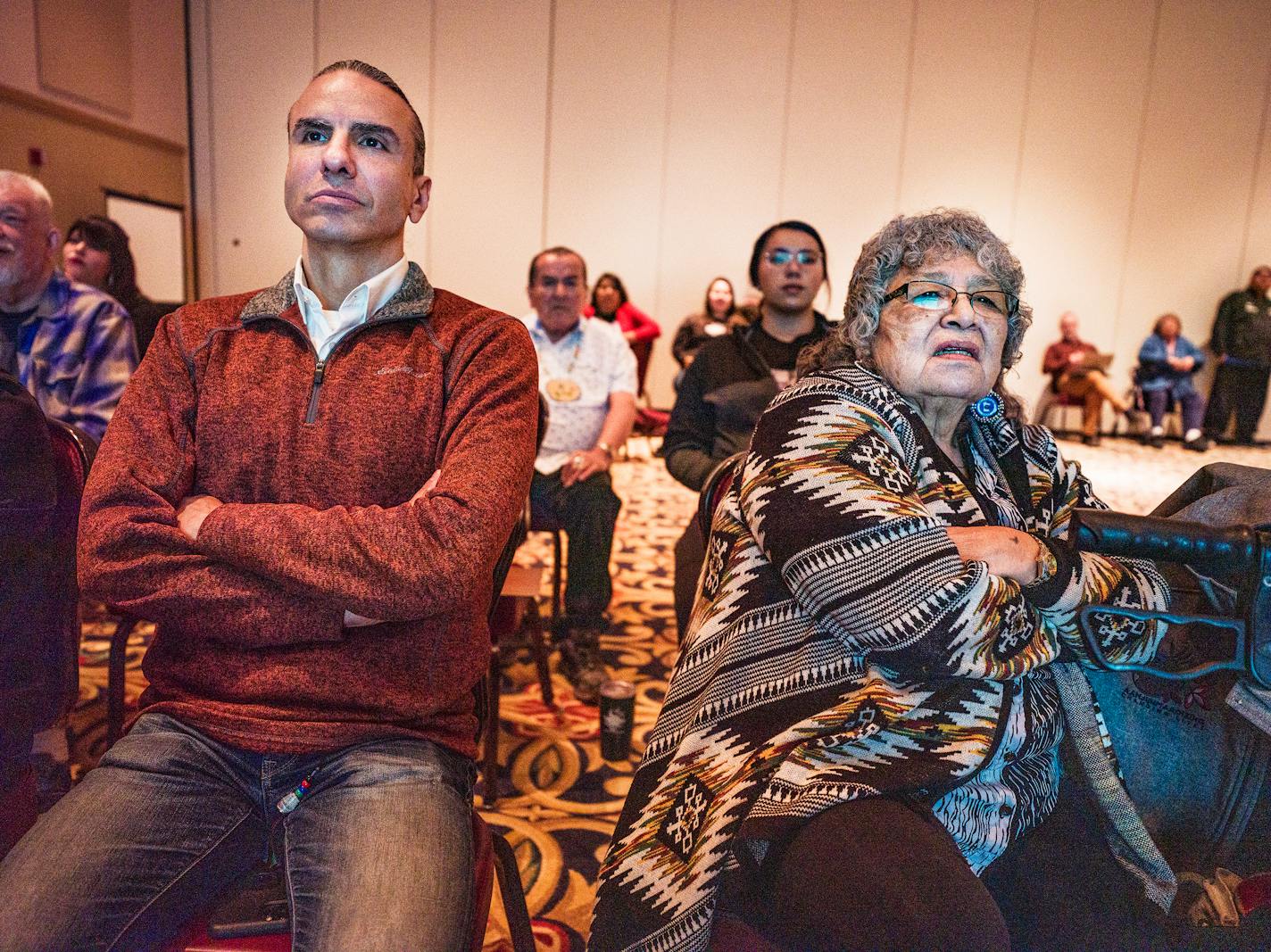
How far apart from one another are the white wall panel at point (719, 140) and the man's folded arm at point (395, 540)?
790 cm

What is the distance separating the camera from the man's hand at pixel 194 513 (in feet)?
3.68

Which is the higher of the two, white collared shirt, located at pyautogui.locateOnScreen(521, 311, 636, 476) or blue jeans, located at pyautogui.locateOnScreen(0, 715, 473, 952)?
white collared shirt, located at pyautogui.locateOnScreen(521, 311, 636, 476)

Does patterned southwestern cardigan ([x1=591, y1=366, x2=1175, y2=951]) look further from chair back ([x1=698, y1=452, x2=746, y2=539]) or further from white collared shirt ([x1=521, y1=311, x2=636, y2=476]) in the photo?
white collared shirt ([x1=521, y1=311, x2=636, y2=476])

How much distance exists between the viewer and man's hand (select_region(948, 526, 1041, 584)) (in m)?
1.10

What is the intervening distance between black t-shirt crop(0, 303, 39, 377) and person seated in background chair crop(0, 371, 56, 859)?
1699 mm

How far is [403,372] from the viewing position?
125 centimetres

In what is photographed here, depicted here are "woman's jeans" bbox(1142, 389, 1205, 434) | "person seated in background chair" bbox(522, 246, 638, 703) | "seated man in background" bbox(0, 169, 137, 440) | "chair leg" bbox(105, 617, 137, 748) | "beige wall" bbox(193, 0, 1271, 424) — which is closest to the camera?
"chair leg" bbox(105, 617, 137, 748)

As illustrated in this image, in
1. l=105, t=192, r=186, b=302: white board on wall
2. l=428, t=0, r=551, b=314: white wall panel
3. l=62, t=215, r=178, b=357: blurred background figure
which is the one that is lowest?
l=62, t=215, r=178, b=357: blurred background figure

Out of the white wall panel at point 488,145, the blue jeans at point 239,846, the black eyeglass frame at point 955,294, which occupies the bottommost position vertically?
the blue jeans at point 239,846

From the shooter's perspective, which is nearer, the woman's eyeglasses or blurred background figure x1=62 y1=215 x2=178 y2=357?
the woman's eyeglasses

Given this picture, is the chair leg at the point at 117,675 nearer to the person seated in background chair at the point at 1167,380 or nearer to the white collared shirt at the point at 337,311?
the white collared shirt at the point at 337,311

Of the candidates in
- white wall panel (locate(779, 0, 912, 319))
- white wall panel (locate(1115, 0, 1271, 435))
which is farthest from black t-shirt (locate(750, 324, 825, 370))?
white wall panel (locate(1115, 0, 1271, 435))

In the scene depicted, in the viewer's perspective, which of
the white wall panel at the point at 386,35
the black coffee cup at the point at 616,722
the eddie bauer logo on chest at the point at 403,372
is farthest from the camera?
the white wall panel at the point at 386,35

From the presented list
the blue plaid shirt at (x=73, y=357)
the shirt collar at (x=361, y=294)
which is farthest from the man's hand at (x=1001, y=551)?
the blue plaid shirt at (x=73, y=357)
